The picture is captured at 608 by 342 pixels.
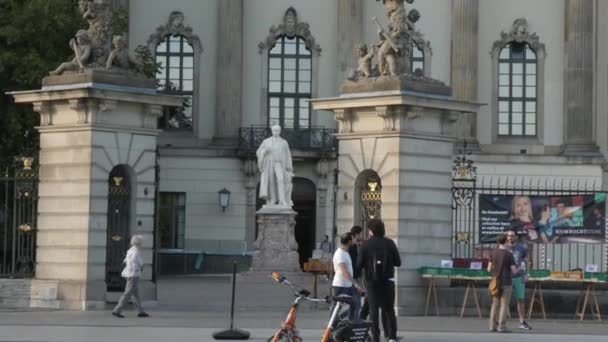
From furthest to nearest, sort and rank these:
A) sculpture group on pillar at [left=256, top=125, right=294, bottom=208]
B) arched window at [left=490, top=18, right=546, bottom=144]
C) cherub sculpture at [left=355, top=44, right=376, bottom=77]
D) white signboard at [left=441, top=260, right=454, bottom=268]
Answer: arched window at [left=490, top=18, right=546, bottom=144] → sculpture group on pillar at [left=256, top=125, right=294, bottom=208] → cherub sculpture at [left=355, top=44, right=376, bottom=77] → white signboard at [left=441, top=260, right=454, bottom=268]

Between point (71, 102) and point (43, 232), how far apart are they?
96.3 inches

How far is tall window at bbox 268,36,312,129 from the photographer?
56.5 m

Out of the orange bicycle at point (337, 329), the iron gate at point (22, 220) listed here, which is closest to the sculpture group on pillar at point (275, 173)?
the iron gate at point (22, 220)

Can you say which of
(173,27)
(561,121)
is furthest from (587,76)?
(173,27)

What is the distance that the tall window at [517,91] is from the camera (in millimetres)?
57312

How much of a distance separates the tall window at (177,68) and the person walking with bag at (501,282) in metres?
32.7

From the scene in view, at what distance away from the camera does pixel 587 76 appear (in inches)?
2188

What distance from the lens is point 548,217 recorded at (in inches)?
1115

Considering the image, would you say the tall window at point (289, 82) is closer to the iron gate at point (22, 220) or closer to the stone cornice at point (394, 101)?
the iron gate at point (22, 220)

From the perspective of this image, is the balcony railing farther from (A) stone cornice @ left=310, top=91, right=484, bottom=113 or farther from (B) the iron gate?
(A) stone cornice @ left=310, top=91, right=484, bottom=113

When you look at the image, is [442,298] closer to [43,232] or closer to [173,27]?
[43,232]

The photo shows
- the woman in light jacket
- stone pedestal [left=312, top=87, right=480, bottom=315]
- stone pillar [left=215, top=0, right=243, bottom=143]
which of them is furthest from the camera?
stone pillar [left=215, top=0, right=243, bottom=143]

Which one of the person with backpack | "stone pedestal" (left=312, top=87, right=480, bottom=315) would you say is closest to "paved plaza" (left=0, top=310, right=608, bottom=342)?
"stone pedestal" (left=312, top=87, right=480, bottom=315)

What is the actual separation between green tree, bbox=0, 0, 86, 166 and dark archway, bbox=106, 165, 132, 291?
482 inches
